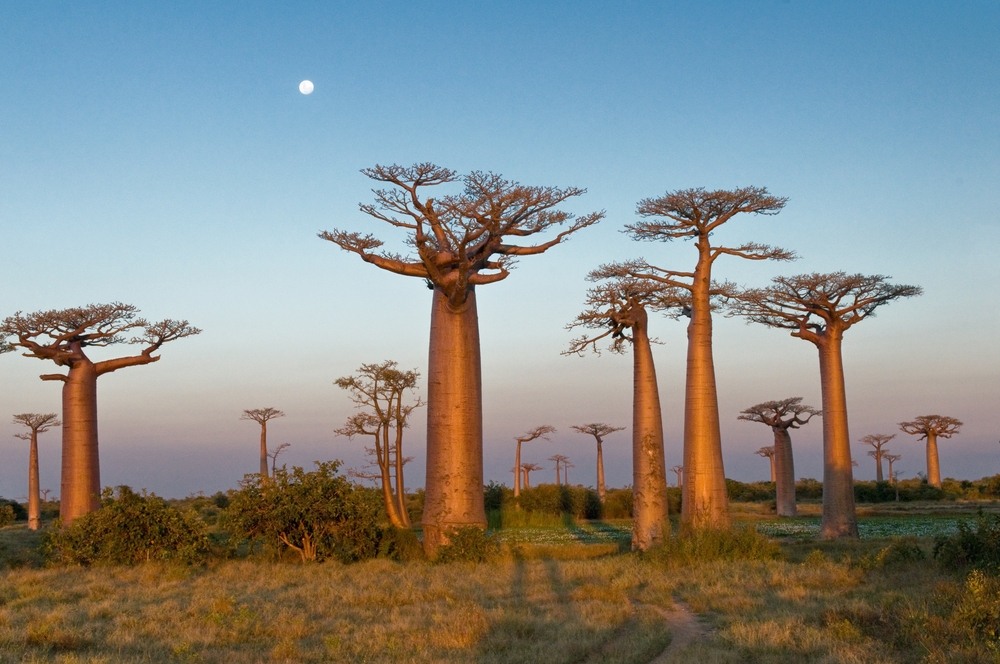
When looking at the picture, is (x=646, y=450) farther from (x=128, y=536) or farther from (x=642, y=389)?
(x=128, y=536)

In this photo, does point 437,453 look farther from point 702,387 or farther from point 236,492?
point 702,387

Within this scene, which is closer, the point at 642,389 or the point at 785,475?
the point at 642,389

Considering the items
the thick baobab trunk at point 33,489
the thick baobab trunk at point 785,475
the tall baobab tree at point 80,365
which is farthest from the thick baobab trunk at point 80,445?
the thick baobab trunk at point 785,475

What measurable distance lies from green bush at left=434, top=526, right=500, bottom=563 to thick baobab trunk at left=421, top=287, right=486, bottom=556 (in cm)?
14

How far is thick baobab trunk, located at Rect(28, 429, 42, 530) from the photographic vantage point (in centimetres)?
2612

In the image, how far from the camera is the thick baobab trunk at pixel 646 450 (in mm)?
15508

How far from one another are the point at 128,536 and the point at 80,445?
Answer: 5388 millimetres

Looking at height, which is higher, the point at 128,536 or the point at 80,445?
the point at 80,445

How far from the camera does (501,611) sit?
7.89m

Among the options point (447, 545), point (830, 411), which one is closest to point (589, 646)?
point (447, 545)

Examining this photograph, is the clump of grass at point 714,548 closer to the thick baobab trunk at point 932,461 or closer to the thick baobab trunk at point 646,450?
the thick baobab trunk at point 646,450

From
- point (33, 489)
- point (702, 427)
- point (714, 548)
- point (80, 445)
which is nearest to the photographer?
point (714, 548)

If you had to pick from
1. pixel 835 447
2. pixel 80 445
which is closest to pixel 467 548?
pixel 80 445

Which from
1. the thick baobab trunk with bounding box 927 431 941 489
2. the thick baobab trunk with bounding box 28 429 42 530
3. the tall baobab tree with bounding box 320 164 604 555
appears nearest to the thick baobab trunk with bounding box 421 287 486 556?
the tall baobab tree with bounding box 320 164 604 555
